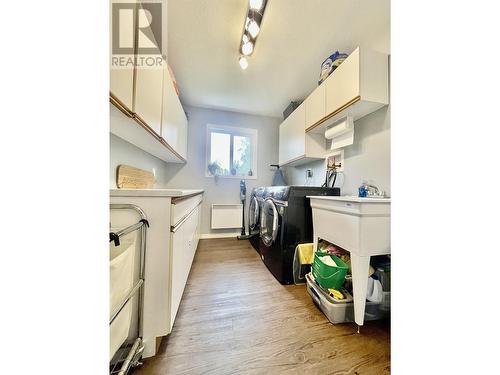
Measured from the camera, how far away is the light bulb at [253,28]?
1.35 metres

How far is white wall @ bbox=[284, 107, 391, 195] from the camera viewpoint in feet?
4.73

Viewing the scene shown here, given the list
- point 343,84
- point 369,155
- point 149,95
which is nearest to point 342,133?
point 369,155

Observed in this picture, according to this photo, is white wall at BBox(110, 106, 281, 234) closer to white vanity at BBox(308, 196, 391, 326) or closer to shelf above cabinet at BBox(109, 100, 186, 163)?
shelf above cabinet at BBox(109, 100, 186, 163)

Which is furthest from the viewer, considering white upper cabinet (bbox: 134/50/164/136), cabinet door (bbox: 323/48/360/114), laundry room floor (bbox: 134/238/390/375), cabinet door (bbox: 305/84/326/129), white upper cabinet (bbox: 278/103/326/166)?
white upper cabinet (bbox: 278/103/326/166)

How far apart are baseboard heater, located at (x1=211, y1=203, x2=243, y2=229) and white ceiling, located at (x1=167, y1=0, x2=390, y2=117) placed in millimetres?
1891

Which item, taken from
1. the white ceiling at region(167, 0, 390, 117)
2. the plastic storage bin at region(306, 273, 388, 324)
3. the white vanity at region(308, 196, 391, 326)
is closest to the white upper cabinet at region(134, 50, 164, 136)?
the white ceiling at region(167, 0, 390, 117)

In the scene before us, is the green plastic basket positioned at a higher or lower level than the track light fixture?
lower

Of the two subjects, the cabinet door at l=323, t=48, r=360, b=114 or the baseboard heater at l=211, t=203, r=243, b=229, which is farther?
the baseboard heater at l=211, t=203, r=243, b=229

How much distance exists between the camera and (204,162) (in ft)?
10.1

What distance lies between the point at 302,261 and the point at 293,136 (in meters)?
1.64

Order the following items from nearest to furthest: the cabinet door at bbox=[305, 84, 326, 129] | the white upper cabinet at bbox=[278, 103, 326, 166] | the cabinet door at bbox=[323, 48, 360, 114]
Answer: the cabinet door at bbox=[323, 48, 360, 114]
the cabinet door at bbox=[305, 84, 326, 129]
the white upper cabinet at bbox=[278, 103, 326, 166]

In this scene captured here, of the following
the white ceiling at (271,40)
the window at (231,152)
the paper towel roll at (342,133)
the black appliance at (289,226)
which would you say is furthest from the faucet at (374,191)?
the window at (231,152)
